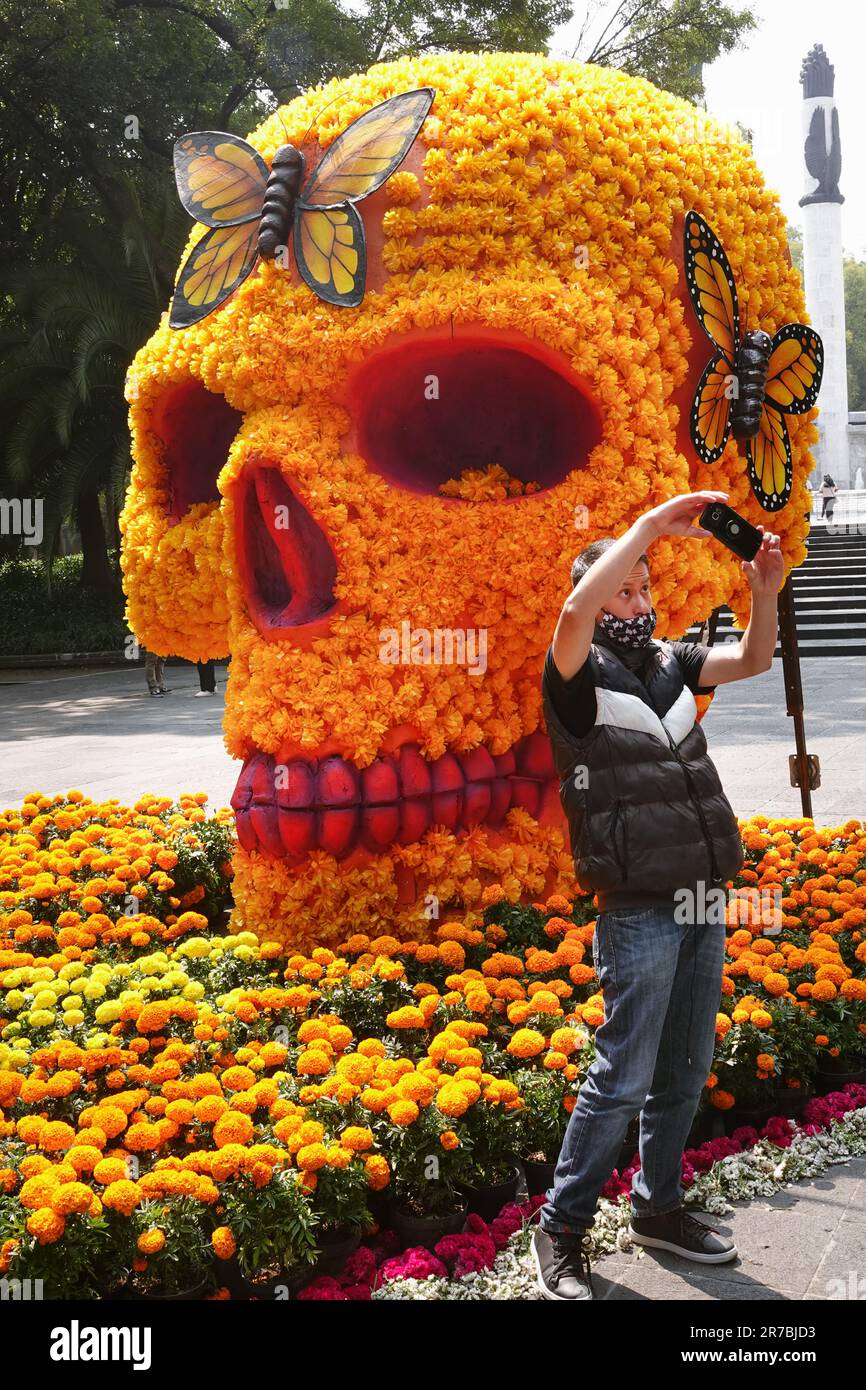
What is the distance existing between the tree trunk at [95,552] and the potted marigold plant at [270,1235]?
Result: 19.5 metres

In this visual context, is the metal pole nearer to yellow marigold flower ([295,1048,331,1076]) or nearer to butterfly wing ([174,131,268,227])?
butterfly wing ([174,131,268,227])

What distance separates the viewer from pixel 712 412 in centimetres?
420

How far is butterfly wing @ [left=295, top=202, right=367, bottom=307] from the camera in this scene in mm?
3861

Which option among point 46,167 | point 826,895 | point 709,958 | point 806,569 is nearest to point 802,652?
point 806,569

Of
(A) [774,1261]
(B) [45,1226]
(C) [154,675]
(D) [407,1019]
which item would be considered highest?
(C) [154,675]

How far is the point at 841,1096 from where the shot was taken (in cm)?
325

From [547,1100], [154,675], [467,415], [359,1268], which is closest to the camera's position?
[359,1268]

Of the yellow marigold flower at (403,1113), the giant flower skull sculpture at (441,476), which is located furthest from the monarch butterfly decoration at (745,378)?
the yellow marigold flower at (403,1113)

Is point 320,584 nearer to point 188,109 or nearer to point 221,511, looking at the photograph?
point 221,511

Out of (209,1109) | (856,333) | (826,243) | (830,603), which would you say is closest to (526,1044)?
(209,1109)

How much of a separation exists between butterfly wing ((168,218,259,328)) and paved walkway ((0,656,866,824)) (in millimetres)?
3687

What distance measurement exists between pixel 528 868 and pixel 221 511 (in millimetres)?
1540

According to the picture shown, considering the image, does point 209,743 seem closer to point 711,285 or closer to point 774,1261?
point 711,285

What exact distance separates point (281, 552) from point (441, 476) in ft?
2.02
